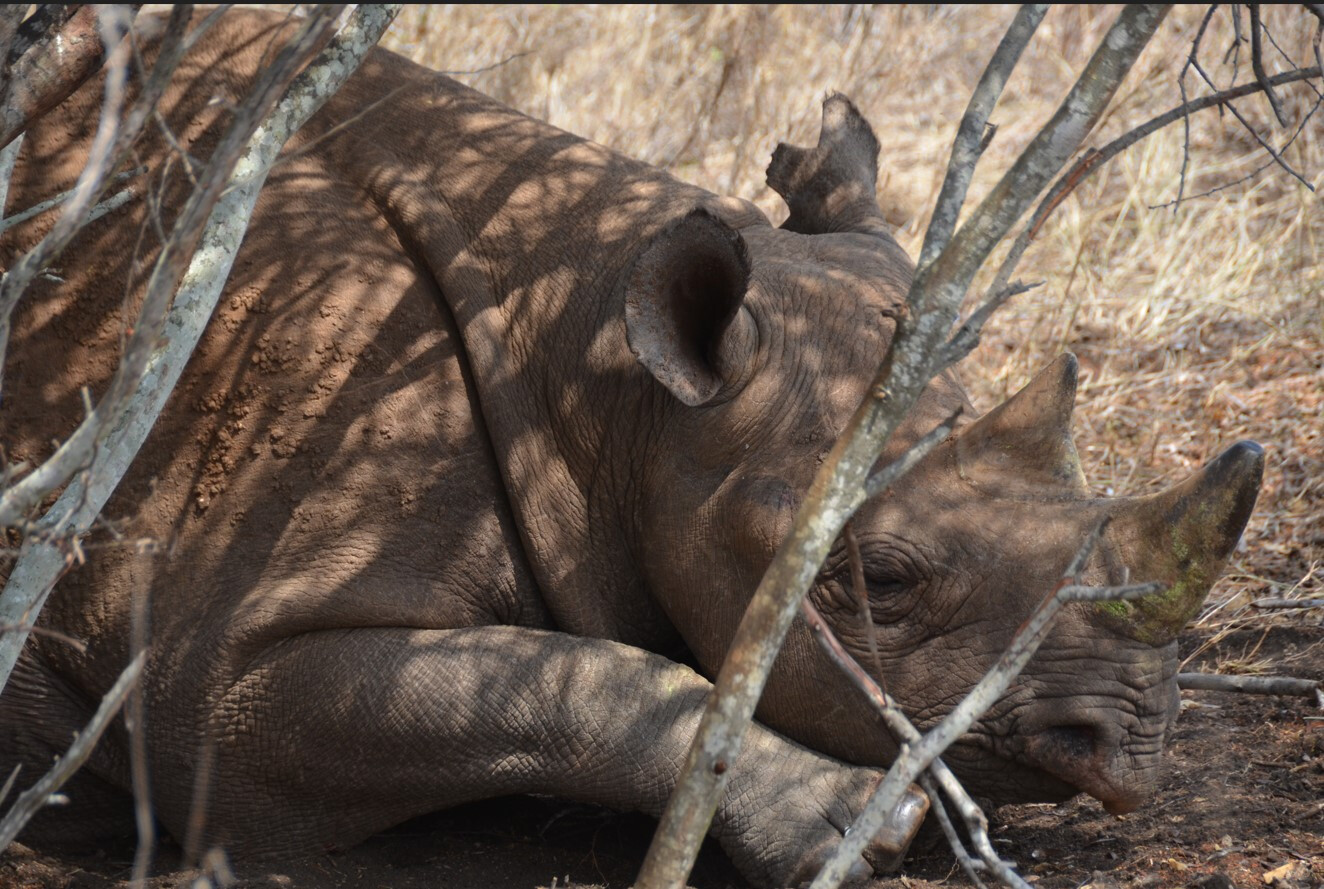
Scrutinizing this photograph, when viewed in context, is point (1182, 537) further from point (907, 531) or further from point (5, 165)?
point (5, 165)

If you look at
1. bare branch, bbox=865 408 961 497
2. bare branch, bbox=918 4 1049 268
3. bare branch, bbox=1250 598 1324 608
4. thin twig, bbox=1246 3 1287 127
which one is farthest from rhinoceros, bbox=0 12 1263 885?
bare branch, bbox=1250 598 1324 608

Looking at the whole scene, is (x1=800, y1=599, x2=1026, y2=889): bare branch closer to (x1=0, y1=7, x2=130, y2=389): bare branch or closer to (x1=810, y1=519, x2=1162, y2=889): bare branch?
(x1=810, y1=519, x2=1162, y2=889): bare branch

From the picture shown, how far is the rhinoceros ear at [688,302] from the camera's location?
3.75 metres

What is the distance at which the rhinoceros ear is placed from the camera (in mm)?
3752

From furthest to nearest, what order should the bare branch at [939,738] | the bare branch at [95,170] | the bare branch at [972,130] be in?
the bare branch at [972,130]
the bare branch at [939,738]
the bare branch at [95,170]

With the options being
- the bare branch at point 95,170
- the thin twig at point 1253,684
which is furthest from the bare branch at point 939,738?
the thin twig at point 1253,684

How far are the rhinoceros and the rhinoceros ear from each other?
0.01 meters

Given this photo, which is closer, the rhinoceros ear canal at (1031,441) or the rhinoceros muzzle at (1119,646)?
the rhinoceros muzzle at (1119,646)

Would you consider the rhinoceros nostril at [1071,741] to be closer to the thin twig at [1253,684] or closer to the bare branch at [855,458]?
the thin twig at [1253,684]

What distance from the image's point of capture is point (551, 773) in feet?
13.0

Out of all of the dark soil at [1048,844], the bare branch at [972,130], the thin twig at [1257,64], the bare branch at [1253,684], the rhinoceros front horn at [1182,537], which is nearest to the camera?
the bare branch at [972,130]

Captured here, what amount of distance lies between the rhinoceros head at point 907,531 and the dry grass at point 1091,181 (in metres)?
2.04

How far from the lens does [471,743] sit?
3.97 m

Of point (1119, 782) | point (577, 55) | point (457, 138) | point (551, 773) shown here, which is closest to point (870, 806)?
point (1119, 782)
